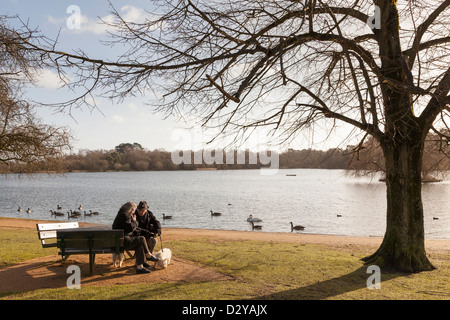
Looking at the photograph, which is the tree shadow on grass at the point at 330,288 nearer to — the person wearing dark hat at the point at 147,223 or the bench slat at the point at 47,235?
the person wearing dark hat at the point at 147,223

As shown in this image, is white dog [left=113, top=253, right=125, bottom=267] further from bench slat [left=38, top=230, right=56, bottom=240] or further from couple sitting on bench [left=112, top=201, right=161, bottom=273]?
bench slat [left=38, top=230, right=56, bottom=240]

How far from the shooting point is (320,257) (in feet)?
32.2

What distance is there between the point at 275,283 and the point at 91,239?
12.2 ft

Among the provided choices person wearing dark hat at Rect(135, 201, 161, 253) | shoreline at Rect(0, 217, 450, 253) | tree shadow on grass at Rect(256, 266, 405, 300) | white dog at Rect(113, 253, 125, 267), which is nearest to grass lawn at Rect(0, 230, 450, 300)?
A: tree shadow on grass at Rect(256, 266, 405, 300)

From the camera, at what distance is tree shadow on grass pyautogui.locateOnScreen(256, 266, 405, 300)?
20.4ft

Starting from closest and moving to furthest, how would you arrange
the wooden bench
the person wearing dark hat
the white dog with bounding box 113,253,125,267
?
the wooden bench → the white dog with bounding box 113,253,125,267 → the person wearing dark hat

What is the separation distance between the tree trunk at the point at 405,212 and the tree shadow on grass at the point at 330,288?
625 millimetres

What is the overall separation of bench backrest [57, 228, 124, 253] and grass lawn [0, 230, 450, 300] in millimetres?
1073

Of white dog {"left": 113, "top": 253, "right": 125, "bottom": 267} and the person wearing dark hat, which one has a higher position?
the person wearing dark hat

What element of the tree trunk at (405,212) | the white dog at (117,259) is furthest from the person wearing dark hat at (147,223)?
the tree trunk at (405,212)

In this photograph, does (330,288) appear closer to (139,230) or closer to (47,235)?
(139,230)

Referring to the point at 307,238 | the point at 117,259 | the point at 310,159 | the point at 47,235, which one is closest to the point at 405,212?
the point at 310,159
